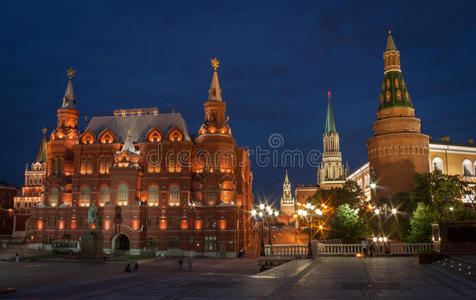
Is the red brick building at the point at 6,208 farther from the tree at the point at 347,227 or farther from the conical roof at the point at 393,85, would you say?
the conical roof at the point at 393,85

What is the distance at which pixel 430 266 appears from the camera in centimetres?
2702

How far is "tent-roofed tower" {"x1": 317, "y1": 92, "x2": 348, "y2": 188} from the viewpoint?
508 feet

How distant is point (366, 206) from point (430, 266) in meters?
38.9

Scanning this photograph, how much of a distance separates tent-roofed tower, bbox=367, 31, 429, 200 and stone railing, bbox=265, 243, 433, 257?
1493 inches

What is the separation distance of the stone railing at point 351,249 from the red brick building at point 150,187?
3093cm

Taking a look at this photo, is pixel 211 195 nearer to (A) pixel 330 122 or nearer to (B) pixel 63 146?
(B) pixel 63 146

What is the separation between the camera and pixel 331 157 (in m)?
157

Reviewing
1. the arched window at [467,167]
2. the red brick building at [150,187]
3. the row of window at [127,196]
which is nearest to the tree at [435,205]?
the red brick building at [150,187]

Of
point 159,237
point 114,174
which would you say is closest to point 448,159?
point 159,237

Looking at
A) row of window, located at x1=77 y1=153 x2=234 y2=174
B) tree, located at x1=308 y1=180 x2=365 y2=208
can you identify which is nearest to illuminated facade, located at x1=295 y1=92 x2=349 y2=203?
tree, located at x1=308 y1=180 x2=365 y2=208

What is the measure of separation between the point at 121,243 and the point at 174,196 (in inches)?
474

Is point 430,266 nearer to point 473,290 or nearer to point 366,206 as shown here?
point 473,290

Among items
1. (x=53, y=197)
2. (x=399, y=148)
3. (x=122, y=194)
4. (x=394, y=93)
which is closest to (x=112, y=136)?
(x=122, y=194)

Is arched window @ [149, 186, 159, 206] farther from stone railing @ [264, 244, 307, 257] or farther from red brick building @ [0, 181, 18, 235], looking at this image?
red brick building @ [0, 181, 18, 235]
